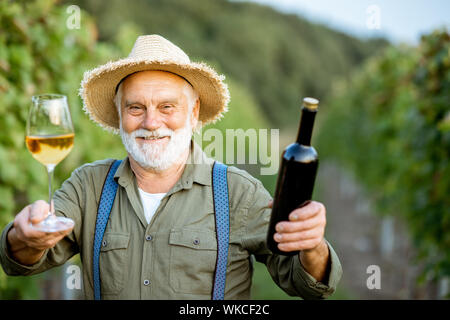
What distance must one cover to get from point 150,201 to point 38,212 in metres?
0.64

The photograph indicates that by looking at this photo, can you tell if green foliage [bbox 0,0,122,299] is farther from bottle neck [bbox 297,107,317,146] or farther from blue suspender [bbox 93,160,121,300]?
bottle neck [bbox 297,107,317,146]

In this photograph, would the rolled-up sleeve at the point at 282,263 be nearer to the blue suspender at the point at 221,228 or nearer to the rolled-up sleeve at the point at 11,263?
the blue suspender at the point at 221,228

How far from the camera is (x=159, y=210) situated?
2199mm

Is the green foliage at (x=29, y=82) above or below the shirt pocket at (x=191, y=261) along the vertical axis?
above

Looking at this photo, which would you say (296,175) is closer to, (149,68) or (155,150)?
(155,150)

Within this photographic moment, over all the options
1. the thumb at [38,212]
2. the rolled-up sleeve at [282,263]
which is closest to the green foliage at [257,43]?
the rolled-up sleeve at [282,263]

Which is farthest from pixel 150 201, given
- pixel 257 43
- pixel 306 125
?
pixel 257 43

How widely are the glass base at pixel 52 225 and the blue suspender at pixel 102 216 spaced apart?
397 mm

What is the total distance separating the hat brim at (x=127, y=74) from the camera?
2212mm

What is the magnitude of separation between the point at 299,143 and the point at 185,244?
30.2 inches

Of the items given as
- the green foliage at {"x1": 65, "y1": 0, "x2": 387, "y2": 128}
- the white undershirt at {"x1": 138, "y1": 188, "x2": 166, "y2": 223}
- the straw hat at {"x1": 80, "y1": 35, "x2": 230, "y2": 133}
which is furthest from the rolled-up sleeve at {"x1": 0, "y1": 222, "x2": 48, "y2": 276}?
the green foliage at {"x1": 65, "y1": 0, "x2": 387, "y2": 128}

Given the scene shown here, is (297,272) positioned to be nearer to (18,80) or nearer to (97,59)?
(18,80)

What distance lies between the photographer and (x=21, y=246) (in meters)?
1.91
